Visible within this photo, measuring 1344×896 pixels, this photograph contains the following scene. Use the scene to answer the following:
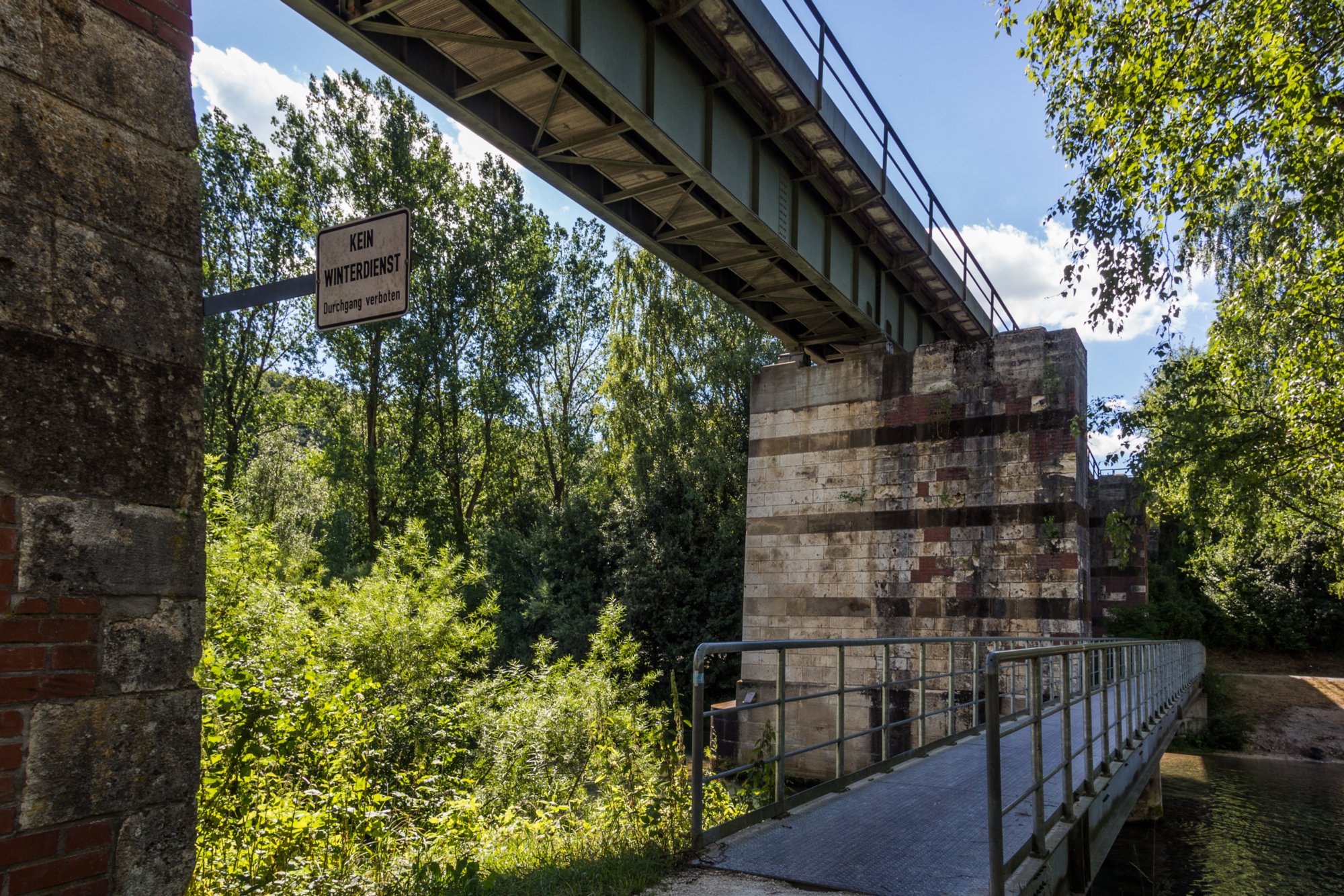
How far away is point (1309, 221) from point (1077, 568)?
6.37 m

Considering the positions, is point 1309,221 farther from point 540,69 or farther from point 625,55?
point 540,69

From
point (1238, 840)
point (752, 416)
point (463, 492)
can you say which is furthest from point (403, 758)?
point (463, 492)

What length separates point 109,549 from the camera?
2521 millimetres

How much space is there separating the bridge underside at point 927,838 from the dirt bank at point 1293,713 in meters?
17.6

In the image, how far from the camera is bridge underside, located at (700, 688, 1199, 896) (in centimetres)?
421

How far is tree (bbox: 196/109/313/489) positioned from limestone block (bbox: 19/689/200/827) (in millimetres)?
22969

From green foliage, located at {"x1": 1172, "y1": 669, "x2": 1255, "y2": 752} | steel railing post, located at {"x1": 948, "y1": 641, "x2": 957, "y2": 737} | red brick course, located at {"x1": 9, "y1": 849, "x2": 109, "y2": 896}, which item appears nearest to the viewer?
red brick course, located at {"x1": 9, "y1": 849, "x2": 109, "y2": 896}

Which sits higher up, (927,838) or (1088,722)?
(1088,722)

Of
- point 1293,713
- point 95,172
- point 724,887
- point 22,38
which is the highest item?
point 22,38

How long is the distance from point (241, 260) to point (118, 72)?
80.6 ft

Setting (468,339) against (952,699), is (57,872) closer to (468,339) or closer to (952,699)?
(952,699)

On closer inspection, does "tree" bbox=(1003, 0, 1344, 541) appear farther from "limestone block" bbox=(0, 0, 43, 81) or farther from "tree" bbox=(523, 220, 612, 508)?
"tree" bbox=(523, 220, 612, 508)

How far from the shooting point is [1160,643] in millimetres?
12797

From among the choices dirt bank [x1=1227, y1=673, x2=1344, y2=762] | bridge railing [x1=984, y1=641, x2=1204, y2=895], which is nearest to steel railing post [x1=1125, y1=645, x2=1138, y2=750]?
bridge railing [x1=984, y1=641, x2=1204, y2=895]
